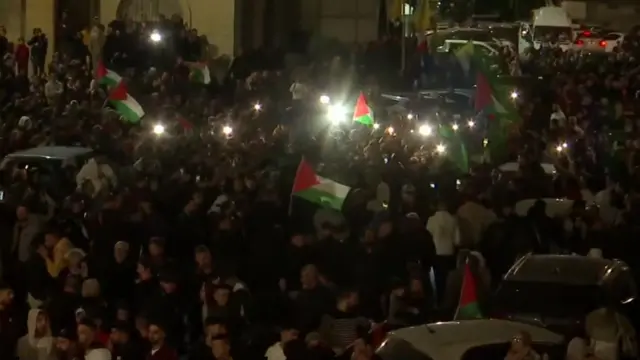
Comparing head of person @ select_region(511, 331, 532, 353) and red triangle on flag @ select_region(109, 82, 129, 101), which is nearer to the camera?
head of person @ select_region(511, 331, 532, 353)

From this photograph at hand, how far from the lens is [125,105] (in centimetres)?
2050

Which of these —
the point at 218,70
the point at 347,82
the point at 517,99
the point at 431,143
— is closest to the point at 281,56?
the point at 218,70

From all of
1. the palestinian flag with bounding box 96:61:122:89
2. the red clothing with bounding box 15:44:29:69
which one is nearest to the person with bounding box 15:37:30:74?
the red clothing with bounding box 15:44:29:69

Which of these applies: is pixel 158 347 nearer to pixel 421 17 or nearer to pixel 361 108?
pixel 361 108

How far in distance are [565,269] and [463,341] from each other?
7.29 feet

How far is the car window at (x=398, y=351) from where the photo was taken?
10188 millimetres

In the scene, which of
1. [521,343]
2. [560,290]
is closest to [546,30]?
[560,290]

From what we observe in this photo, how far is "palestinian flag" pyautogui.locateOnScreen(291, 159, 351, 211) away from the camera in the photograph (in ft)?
46.1

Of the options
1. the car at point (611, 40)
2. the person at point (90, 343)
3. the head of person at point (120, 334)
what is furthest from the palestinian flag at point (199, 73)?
the car at point (611, 40)

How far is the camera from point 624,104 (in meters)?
25.5

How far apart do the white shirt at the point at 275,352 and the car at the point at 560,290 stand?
199 centimetres

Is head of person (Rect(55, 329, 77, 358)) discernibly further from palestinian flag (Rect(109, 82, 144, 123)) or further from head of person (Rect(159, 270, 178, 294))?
palestinian flag (Rect(109, 82, 144, 123))

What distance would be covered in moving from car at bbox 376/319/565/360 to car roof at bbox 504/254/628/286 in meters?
1.22

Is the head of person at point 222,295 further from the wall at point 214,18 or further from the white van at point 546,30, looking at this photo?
the white van at point 546,30
